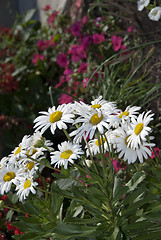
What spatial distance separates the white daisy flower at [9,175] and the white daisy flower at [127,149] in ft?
1.11

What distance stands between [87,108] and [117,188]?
12.6 inches

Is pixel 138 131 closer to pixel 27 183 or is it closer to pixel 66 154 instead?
pixel 66 154

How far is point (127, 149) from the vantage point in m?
0.87

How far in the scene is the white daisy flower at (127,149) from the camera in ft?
2.76

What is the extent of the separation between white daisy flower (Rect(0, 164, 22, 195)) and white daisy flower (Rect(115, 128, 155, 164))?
34 cm

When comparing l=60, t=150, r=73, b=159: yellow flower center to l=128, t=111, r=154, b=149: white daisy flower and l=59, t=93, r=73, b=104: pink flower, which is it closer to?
l=128, t=111, r=154, b=149: white daisy flower

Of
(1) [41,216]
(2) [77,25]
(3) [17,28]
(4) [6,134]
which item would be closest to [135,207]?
(1) [41,216]

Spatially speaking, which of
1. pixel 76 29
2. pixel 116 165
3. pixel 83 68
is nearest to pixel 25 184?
pixel 116 165

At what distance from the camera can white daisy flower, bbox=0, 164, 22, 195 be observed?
0.97m

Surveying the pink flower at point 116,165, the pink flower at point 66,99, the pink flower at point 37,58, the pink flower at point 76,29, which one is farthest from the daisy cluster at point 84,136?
the pink flower at point 37,58

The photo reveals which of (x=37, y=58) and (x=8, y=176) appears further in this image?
(x=37, y=58)

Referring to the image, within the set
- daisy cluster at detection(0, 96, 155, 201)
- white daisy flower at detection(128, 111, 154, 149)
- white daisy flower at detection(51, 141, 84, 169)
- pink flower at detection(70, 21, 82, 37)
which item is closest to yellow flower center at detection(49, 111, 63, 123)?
daisy cluster at detection(0, 96, 155, 201)

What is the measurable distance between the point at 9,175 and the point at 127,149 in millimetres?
402

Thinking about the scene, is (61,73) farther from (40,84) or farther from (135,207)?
(135,207)
